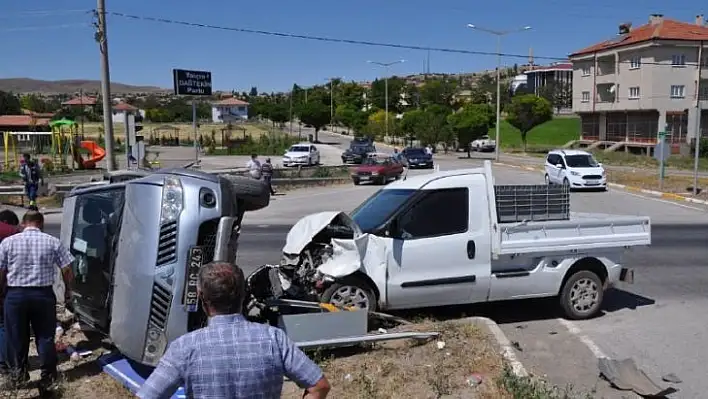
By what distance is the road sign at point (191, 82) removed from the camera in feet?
149

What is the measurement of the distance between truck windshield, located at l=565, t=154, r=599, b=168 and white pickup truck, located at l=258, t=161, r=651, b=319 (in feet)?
68.6

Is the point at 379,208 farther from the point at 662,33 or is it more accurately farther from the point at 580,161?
the point at 662,33

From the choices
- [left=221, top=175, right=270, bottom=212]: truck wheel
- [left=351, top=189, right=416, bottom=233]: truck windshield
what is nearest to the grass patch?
[left=351, top=189, right=416, bottom=233]: truck windshield

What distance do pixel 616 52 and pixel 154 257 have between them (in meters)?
69.4

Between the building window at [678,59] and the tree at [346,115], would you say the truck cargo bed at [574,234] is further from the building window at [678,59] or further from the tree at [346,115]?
the tree at [346,115]

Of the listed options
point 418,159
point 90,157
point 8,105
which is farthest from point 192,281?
point 8,105

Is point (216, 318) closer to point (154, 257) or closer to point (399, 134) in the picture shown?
point (154, 257)

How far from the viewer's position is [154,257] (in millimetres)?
5238

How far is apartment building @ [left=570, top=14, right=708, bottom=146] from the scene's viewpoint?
62.0 m

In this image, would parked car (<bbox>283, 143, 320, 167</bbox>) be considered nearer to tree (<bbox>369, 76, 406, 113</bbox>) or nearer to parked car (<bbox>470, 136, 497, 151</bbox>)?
parked car (<bbox>470, 136, 497, 151</bbox>)

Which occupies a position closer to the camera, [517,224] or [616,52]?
[517,224]

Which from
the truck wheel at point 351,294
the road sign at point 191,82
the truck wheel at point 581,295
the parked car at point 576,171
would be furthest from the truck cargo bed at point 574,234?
the road sign at point 191,82

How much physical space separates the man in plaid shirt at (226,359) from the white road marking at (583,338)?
5.02 meters

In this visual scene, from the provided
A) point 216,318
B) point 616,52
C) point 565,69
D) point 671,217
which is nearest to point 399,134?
point 616,52
